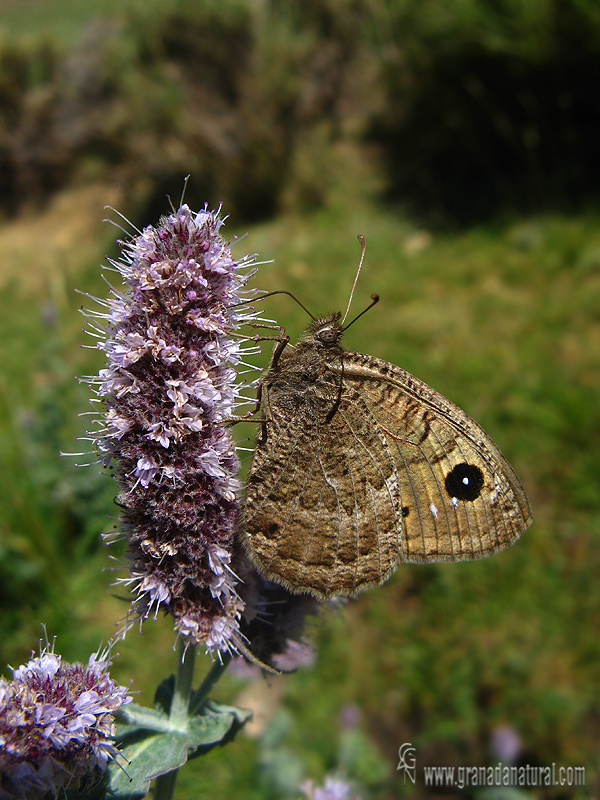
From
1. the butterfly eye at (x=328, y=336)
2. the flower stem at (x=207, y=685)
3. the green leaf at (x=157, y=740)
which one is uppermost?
the butterfly eye at (x=328, y=336)

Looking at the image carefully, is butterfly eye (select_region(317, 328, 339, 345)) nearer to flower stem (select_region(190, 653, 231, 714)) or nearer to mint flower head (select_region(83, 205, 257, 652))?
mint flower head (select_region(83, 205, 257, 652))

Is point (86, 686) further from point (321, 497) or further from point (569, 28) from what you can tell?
point (569, 28)

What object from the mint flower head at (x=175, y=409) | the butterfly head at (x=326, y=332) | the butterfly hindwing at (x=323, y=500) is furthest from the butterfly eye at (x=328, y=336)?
the mint flower head at (x=175, y=409)

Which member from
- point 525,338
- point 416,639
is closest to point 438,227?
point 525,338

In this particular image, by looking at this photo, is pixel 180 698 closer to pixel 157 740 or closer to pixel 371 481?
pixel 157 740

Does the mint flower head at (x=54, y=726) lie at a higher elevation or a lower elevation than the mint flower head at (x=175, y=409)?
lower

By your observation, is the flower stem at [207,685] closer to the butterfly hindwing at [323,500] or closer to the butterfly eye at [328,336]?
the butterfly hindwing at [323,500]
